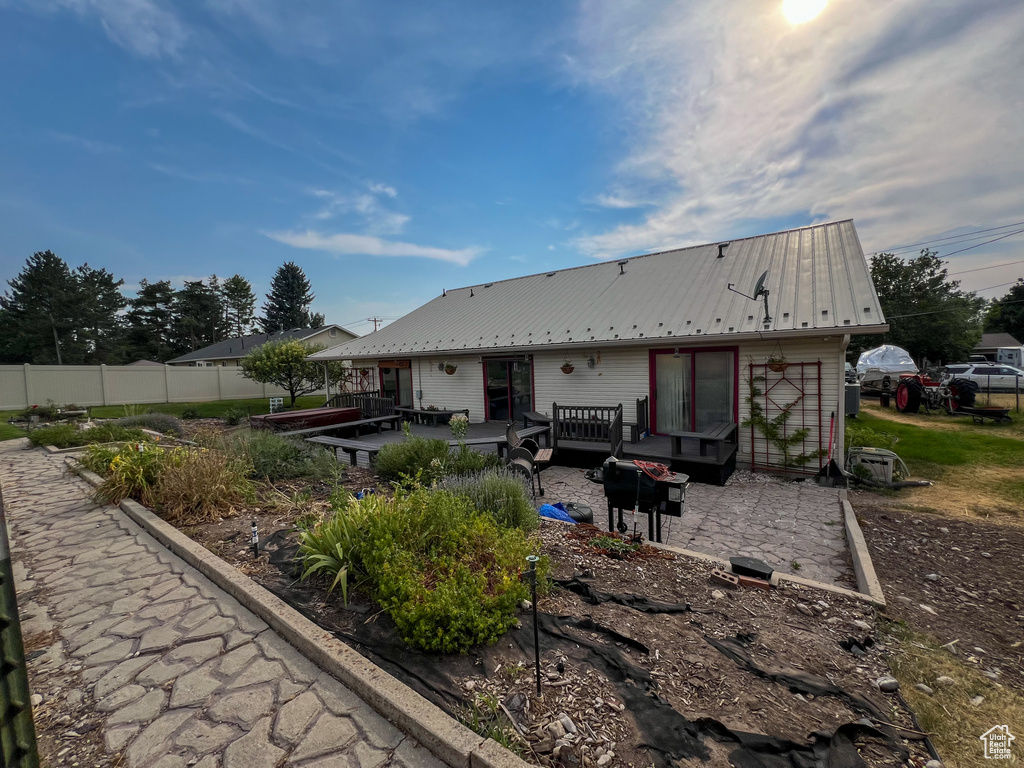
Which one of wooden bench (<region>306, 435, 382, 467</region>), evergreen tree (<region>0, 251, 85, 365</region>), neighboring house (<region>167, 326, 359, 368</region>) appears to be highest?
evergreen tree (<region>0, 251, 85, 365</region>)

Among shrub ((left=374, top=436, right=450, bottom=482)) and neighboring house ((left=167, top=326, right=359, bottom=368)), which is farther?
Answer: neighboring house ((left=167, top=326, right=359, bottom=368))

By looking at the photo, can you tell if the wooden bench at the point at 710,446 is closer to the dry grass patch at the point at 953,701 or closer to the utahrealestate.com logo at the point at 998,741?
the dry grass patch at the point at 953,701

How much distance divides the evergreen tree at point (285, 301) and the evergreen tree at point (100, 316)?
1353 centimetres

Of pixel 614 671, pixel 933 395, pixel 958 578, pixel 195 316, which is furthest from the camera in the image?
pixel 195 316

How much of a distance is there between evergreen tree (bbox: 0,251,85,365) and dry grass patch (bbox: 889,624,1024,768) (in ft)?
149

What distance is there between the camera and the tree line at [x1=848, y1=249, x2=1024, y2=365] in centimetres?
2777

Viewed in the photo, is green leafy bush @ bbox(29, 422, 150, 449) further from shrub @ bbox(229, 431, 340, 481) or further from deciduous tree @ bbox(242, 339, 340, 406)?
deciduous tree @ bbox(242, 339, 340, 406)

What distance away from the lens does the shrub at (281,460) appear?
6.33 m

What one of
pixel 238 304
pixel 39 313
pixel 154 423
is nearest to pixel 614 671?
pixel 154 423

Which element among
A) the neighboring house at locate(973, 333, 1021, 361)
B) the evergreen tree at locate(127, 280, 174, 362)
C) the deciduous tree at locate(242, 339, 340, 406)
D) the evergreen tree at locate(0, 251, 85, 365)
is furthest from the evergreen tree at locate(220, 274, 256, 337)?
the neighboring house at locate(973, 333, 1021, 361)

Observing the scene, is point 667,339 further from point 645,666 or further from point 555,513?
point 645,666

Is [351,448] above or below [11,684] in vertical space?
below

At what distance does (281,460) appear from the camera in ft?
21.9

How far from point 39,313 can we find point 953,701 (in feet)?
152
